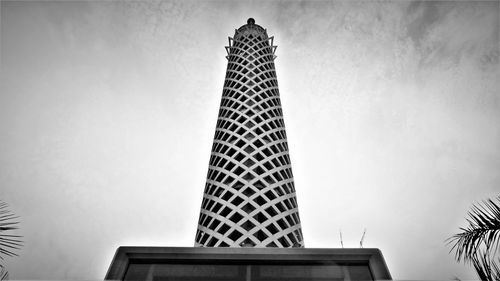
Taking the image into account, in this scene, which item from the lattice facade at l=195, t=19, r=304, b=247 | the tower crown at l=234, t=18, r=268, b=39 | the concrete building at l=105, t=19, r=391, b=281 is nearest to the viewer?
the concrete building at l=105, t=19, r=391, b=281

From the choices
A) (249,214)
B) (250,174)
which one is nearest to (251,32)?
(250,174)

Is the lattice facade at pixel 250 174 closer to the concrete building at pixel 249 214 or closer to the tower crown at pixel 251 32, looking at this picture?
the concrete building at pixel 249 214

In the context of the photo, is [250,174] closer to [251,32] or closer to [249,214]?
[249,214]

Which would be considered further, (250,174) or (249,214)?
(250,174)

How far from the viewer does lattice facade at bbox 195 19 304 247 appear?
33000mm

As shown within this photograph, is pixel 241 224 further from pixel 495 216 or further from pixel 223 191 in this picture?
pixel 495 216

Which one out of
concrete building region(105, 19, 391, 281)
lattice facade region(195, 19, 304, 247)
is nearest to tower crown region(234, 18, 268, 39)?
concrete building region(105, 19, 391, 281)

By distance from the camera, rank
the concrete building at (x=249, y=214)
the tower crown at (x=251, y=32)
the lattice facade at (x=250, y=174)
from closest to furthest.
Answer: the concrete building at (x=249, y=214), the lattice facade at (x=250, y=174), the tower crown at (x=251, y=32)

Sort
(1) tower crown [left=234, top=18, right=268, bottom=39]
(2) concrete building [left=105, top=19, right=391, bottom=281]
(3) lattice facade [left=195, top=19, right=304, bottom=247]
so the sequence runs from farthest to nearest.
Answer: (1) tower crown [left=234, top=18, right=268, bottom=39]
(3) lattice facade [left=195, top=19, right=304, bottom=247]
(2) concrete building [left=105, top=19, right=391, bottom=281]

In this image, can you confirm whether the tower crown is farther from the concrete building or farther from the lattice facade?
the lattice facade

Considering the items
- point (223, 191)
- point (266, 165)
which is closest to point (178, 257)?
point (223, 191)

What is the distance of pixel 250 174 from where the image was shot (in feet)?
123

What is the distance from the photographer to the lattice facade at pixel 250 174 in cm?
3300

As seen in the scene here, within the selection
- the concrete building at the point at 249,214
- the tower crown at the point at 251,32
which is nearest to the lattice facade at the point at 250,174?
the concrete building at the point at 249,214
